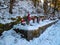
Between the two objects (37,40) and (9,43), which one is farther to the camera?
(37,40)

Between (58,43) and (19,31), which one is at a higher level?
(19,31)

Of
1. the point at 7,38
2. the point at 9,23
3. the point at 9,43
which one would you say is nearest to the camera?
the point at 9,43

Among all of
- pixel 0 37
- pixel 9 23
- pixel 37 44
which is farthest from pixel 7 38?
pixel 9 23

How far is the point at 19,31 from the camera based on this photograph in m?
16.6

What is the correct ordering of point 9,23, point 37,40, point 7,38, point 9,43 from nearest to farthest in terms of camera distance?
point 9,43
point 7,38
point 37,40
point 9,23

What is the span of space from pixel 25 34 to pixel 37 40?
1454mm

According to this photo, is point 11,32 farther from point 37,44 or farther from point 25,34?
point 37,44

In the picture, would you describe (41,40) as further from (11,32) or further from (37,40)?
(11,32)

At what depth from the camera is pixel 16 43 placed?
48.4 ft

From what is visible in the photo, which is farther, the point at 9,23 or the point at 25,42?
the point at 9,23

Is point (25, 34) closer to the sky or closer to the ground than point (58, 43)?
closer to the sky

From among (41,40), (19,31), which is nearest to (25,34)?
(19,31)

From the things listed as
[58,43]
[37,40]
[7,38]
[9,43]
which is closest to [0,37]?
[7,38]

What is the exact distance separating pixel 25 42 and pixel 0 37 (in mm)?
2391
